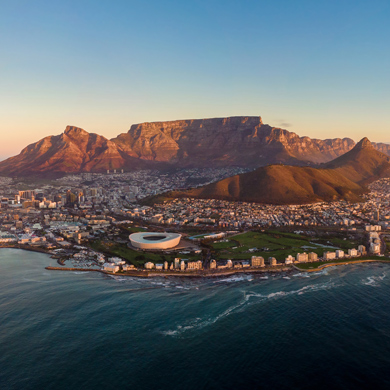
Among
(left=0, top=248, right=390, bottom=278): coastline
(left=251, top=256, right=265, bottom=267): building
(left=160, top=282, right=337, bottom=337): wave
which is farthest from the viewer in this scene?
(left=251, top=256, right=265, bottom=267): building

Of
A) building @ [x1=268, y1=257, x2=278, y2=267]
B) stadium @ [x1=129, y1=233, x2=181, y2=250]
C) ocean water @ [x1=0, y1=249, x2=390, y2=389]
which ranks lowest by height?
ocean water @ [x1=0, y1=249, x2=390, y2=389]

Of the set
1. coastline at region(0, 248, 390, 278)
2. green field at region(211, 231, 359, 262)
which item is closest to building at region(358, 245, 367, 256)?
green field at region(211, 231, 359, 262)

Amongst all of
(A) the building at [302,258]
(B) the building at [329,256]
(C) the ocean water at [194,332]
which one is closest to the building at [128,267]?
(C) the ocean water at [194,332]

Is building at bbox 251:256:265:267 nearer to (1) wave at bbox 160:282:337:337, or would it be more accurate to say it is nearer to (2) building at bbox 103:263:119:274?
(1) wave at bbox 160:282:337:337

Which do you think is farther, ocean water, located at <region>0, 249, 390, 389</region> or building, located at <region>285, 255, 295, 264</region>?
building, located at <region>285, 255, 295, 264</region>

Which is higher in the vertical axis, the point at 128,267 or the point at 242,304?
the point at 128,267

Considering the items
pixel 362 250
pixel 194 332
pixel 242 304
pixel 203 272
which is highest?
pixel 362 250

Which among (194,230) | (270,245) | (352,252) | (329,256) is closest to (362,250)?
(352,252)

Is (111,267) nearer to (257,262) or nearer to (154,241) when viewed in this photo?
(154,241)
